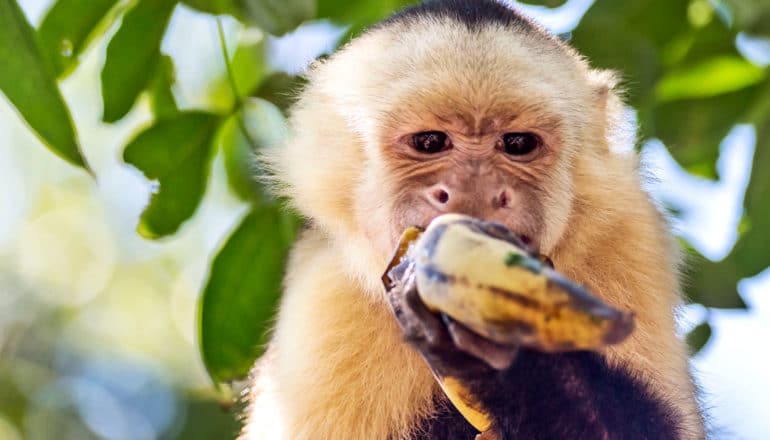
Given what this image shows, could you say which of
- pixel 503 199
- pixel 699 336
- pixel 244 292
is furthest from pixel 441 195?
pixel 699 336

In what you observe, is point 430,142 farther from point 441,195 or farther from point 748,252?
point 748,252

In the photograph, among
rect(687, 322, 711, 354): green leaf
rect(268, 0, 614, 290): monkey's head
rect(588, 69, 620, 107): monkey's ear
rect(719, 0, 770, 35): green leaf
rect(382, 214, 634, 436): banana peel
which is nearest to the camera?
rect(382, 214, 634, 436): banana peel

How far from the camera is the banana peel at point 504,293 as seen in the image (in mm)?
1483

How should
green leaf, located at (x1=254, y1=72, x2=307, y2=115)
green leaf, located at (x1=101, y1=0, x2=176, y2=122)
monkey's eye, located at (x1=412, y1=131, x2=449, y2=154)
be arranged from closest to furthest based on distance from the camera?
monkey's eye, located at (x1=412, y1=131, x2=449, y2=154) < green leaf, located at (x1=101, y1=0, x2=176, y2=122) < green leaf, located at (x1=254, y1=72, x2=307, y2=115)

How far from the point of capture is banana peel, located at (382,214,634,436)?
148cm

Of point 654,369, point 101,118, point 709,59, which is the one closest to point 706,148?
point 709,59

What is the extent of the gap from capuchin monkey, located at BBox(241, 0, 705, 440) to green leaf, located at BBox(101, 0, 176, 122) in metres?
0.54

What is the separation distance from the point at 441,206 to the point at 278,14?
0.73 metres

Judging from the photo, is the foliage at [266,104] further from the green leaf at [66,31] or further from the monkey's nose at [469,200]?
the monkey's nose at [469,200]

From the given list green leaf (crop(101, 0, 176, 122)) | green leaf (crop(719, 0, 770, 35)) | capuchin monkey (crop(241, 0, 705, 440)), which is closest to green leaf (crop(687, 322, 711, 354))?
capuchin monkey (crop(241, 0, 705, 440))

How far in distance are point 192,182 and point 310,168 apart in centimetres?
34

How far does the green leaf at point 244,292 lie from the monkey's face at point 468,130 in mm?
434

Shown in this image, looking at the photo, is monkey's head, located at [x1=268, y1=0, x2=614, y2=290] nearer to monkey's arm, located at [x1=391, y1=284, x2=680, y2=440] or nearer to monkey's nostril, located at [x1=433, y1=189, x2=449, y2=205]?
monkey's nostril, located at [x1=433, y1=189, x2=449, y2=205]

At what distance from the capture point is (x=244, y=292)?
308cm
